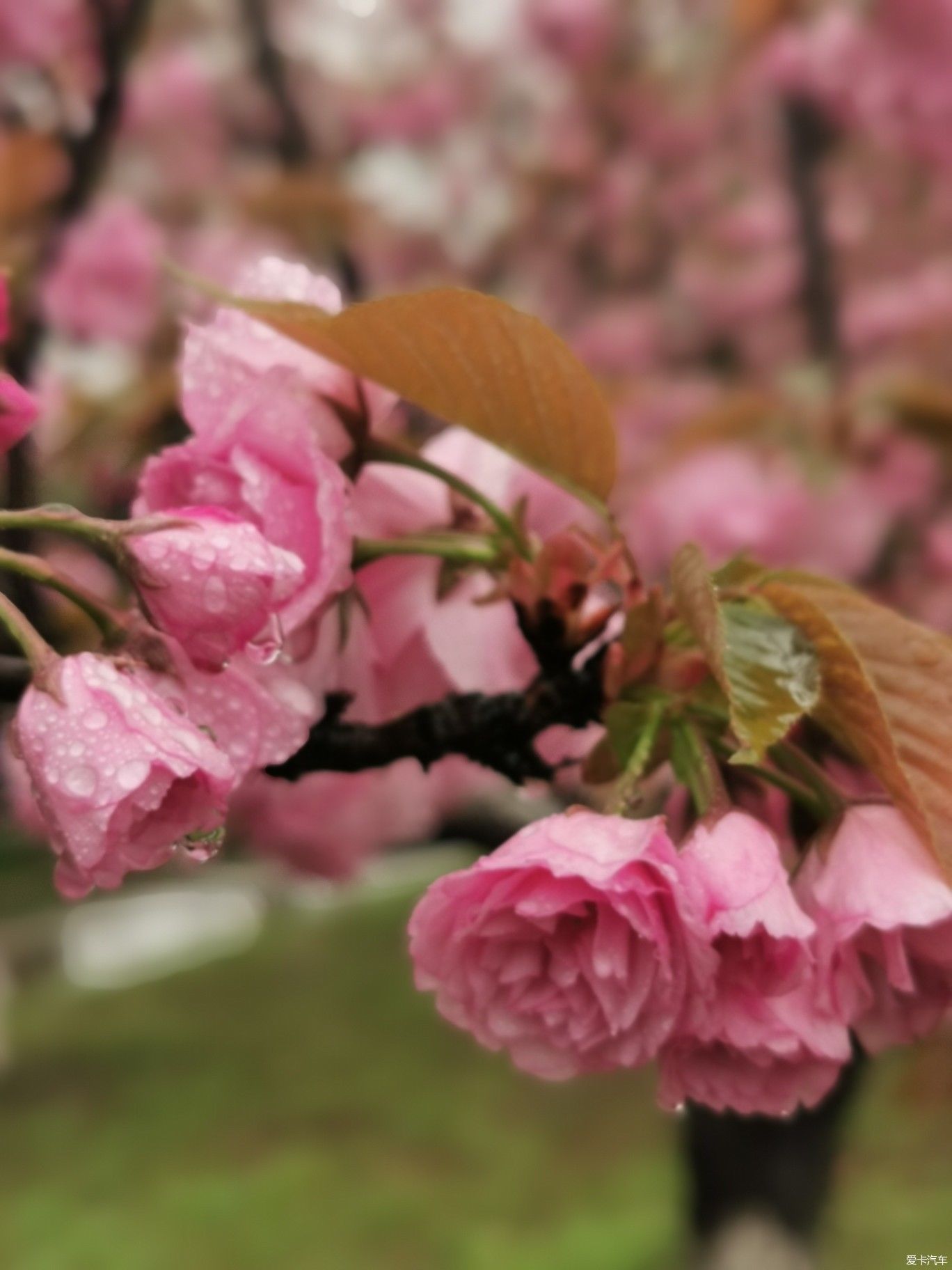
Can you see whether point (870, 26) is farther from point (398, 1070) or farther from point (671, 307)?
point (398, 1070)

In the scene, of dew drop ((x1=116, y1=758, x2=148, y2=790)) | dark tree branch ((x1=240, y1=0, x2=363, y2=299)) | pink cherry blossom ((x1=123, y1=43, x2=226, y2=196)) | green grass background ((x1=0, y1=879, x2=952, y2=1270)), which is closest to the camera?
dew drop ((x1=116, y1=758, x2=148, y2=790))

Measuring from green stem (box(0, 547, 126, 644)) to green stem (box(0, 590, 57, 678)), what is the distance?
0.5 inches

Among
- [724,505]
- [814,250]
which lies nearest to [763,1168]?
[724,505]

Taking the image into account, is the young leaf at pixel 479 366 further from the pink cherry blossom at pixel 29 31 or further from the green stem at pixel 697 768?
the pink cherry blossom at pixel 29 31

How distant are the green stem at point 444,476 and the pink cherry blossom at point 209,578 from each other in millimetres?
136

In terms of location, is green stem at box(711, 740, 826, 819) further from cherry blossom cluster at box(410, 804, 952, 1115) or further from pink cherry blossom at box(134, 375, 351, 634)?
pink cherry blossom at box(134, 375, 351, 634)

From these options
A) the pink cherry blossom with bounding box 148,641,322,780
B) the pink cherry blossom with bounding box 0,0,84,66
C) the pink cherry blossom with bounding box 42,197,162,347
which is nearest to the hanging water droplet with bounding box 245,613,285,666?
the pink cherry blossom with bounding box 148,641,322,780

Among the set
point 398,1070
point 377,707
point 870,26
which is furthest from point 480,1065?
point 377,707

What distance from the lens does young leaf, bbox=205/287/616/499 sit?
489 millimetres

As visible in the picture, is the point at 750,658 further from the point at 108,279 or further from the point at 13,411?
the point at 108,279

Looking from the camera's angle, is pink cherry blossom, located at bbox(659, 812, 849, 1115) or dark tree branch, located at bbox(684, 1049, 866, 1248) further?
dark tree branch, located at bbox(684, 1049, 866, 1248)

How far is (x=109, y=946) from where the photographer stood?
775 centimetres

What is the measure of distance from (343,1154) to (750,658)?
13.4 ft

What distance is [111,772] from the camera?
0.40 meters
